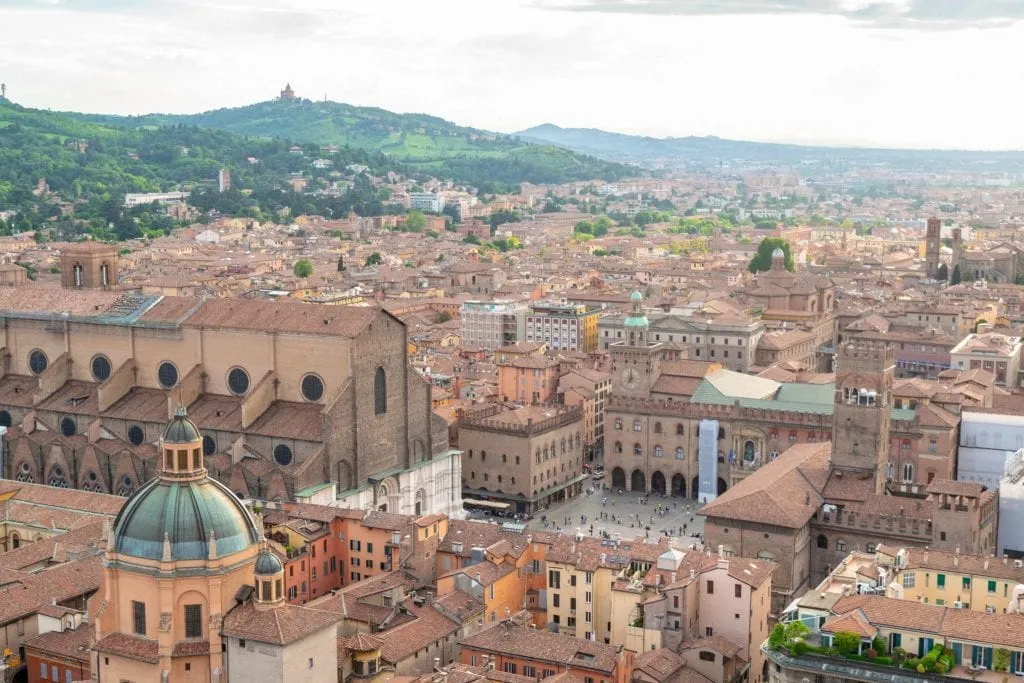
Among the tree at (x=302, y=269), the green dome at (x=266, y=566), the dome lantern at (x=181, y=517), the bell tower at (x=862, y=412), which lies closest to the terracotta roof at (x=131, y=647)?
the dome lantern at (x=181, y=517)

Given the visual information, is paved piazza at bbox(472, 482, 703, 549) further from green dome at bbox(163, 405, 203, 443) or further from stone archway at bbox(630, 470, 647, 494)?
green dome at bbox(163, 405, 203, 443)

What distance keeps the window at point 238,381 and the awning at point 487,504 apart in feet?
38.1

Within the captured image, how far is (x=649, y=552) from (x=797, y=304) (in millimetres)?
61228

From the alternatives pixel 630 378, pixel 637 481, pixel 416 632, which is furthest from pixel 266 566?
pixel 630 378

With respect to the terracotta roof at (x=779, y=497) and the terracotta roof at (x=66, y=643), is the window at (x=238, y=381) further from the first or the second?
the terracotta roof at (x=779, y=497)

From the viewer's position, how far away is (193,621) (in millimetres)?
30141

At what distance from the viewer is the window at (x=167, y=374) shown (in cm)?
5641

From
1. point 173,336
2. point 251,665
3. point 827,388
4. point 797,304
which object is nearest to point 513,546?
point 251,665

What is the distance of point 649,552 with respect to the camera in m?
42.1

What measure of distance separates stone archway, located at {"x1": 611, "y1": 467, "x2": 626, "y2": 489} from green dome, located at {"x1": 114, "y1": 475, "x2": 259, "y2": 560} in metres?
A: 36.9

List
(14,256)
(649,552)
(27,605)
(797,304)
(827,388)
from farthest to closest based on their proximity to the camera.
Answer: (14,256) → (797,304) → (827,388) → (649,552) → (27,605)

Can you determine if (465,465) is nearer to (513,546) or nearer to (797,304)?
(513,546)

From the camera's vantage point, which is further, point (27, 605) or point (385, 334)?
point (385, 334)

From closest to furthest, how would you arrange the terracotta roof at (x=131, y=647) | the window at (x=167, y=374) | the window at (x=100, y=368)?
the terracotta roof at (x=131, y=647)
the window at (x=167, y=374)
the window at (x=100, y=368)
